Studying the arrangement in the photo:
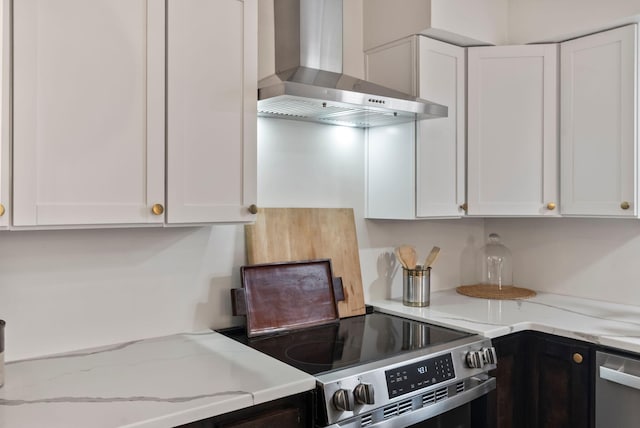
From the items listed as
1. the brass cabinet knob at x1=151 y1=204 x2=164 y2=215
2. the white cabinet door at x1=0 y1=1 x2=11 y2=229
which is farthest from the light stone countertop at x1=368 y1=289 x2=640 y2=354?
the white cabinet door at x1=0 y1=1 x2=11 y2=229

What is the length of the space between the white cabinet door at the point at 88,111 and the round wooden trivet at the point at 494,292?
178cm

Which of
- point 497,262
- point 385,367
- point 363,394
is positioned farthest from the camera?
point 497,262

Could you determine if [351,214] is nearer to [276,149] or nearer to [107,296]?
[276,149]

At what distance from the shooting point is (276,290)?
2100 millimetres

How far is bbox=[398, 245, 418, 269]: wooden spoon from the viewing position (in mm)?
2484

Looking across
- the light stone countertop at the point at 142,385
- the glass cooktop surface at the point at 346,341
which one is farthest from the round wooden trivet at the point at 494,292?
the light stone countertop at the point at 142,385

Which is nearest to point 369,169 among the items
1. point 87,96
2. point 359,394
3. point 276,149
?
point 276,149

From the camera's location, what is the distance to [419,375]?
5.67 ft

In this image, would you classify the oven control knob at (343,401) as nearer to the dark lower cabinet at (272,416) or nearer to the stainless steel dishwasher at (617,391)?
the dark lower cabinet at (272,416)

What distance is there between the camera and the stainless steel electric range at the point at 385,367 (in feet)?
5.06

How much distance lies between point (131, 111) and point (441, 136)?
1421 mm

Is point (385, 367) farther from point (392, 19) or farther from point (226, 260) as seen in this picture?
point (392, 19)

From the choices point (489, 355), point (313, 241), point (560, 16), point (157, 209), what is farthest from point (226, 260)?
point (560, 16)

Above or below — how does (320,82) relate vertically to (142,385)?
above
